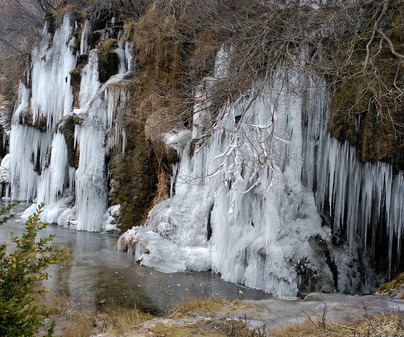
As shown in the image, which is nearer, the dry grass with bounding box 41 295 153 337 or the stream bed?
the dry grass with bounding box 41 295 153 337

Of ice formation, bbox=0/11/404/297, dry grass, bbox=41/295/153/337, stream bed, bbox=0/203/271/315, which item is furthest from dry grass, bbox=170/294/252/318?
ice formation, bbox=0/11/404/297

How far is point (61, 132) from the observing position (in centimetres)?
1499

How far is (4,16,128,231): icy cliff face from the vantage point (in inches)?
535

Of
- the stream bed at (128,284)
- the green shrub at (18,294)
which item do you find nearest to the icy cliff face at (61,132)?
the stream bed at (128,284)

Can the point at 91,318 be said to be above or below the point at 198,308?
below

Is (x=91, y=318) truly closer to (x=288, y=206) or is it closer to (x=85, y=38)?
(x=288, y=206)

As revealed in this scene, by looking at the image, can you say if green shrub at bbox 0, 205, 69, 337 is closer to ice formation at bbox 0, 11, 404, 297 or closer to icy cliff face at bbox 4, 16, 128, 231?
ice formation at bbox 0, 11, 404, 297

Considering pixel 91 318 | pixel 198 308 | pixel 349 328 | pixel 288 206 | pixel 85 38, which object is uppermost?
pixel 85 38

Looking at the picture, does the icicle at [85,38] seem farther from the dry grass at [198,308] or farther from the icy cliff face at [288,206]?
the dry grass at [198,308]

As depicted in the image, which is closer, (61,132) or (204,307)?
(204,307)

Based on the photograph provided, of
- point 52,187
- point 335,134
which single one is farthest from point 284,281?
point 52,187

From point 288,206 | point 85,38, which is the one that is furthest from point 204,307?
point 85,38

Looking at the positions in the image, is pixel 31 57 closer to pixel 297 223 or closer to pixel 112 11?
pixel 112 11

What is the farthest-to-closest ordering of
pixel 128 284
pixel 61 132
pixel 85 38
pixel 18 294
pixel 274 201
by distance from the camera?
pixel 85 38 → pixel 61 132 → pixel 274 201 → pixel 128 284 → pixel 18 294
